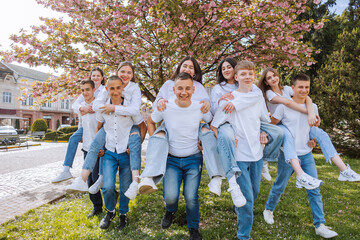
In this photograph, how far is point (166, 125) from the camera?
341 cm

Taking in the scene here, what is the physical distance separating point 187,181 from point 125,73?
6.95ft

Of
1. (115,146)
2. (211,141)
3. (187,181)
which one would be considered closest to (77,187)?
(115,146)

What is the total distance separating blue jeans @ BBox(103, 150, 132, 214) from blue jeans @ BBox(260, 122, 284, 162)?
2176 millimetres

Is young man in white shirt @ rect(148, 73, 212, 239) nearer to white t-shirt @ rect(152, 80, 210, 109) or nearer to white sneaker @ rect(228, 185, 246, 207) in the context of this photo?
white t-shirt @ rect(152, 80, 210, 109)

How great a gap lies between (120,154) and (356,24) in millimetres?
18140

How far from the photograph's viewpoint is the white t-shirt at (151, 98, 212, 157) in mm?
3289

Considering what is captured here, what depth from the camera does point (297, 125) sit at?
3.63m

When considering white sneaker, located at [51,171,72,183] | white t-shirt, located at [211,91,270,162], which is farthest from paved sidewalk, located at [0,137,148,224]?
white t-shirt, located at [211,91,270,162]

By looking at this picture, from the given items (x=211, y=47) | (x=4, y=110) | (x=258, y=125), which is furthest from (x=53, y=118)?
(x=258, y=125)

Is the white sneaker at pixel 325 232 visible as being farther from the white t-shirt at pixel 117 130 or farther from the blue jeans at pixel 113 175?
the white t-shirt at pixel 117 130

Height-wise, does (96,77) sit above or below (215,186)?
above

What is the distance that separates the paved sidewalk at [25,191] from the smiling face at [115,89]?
329 cm

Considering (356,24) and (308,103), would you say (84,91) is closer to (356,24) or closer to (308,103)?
(308,103)

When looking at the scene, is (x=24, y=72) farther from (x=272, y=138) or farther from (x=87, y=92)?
(x=272, y=138)
